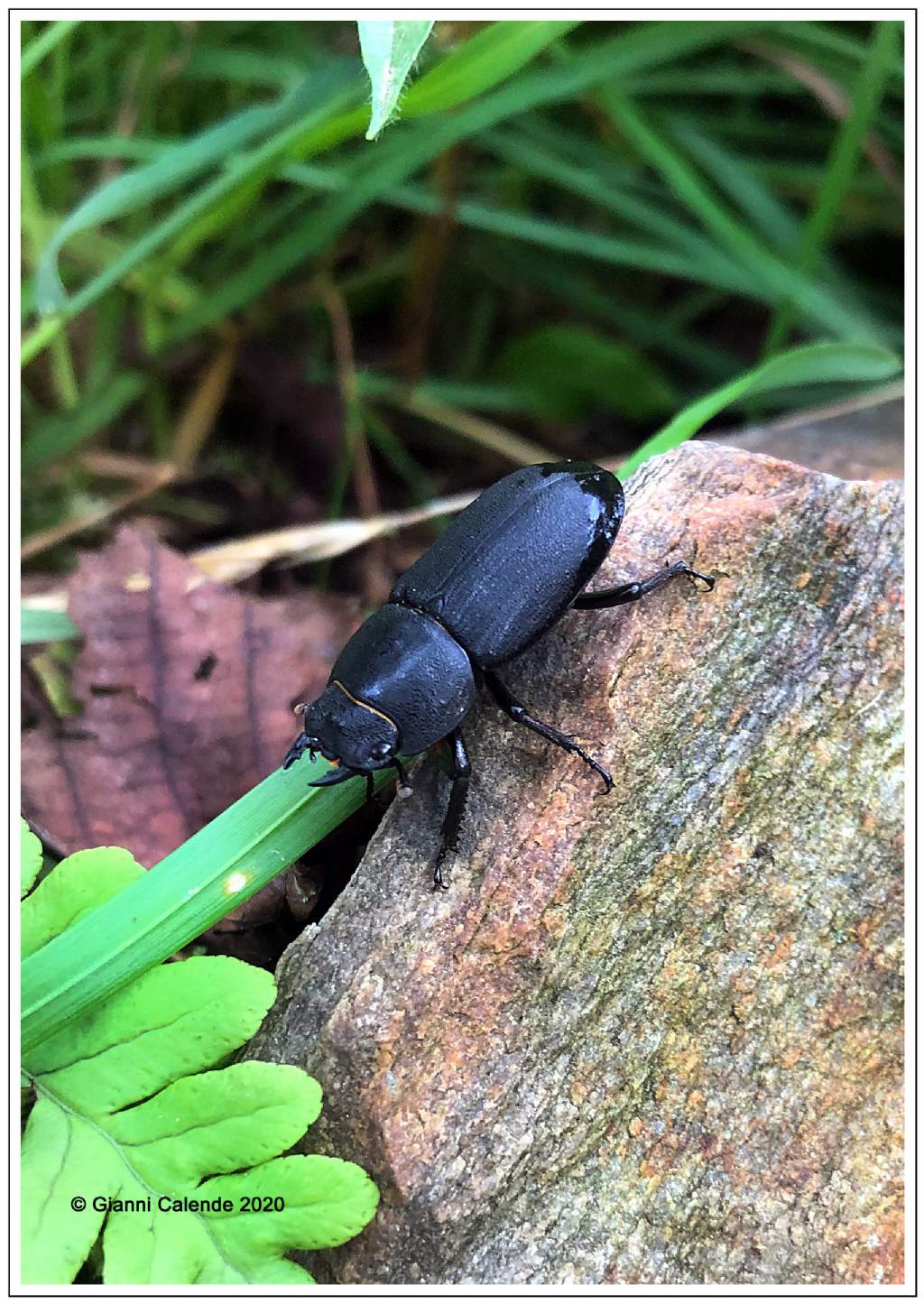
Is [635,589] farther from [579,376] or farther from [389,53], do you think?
[579,376]

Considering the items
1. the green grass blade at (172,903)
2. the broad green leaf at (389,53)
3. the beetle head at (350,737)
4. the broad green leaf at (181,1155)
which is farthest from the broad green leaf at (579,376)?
the broad green leaf at (181,1155)

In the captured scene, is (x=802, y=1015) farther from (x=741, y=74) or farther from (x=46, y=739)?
(x=741, y=74)

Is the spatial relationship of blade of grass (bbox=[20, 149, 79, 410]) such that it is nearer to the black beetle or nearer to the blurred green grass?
the blurred green grass

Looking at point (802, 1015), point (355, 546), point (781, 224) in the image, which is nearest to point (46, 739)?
point (355, 546)

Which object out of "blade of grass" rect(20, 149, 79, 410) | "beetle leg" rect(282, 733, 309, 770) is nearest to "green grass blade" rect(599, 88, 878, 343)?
"blade of grass" rect(20, 149, 79, 410)

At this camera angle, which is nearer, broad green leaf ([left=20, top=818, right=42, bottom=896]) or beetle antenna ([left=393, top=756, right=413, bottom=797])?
broad green leaf ([left=20, top=818, right=42, bottom=896])

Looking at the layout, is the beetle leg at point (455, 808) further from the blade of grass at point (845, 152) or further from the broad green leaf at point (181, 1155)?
the blade of grass at point (845, 152)

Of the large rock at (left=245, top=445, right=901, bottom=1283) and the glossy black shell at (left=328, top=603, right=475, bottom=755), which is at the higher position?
the glossy black shell at (left=328, top=603, right=475, bottom=755)
